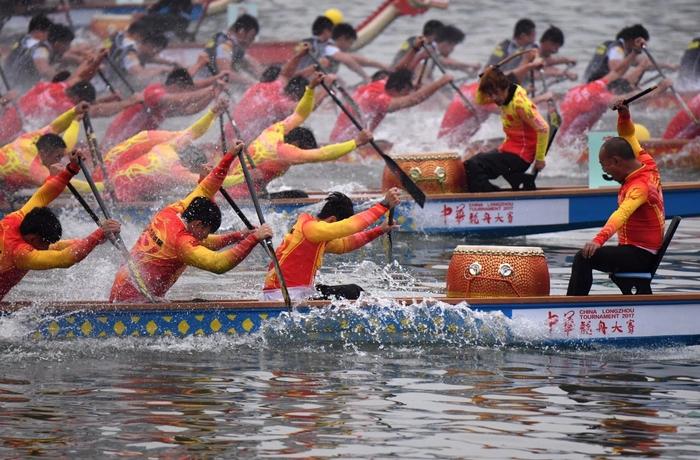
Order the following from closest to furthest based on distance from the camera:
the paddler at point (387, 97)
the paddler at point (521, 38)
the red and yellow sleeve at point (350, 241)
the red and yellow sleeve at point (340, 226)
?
the red and yellow sleeve at point (340, 226), the red and yellow sleeve at point (350, 241), the paddler at point (387, 97), the paddler at point (521, 38)

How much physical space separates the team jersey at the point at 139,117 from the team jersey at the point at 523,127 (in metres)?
5.21

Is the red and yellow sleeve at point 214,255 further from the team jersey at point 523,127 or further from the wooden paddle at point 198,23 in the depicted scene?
the wooden paddle at point 198,23

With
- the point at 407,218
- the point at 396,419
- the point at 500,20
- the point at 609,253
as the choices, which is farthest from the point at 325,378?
the point at 500,20

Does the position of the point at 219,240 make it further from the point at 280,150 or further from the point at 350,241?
the point at 280,150

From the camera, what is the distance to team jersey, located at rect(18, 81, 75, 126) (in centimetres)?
2072

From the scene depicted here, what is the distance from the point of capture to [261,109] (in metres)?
20.0

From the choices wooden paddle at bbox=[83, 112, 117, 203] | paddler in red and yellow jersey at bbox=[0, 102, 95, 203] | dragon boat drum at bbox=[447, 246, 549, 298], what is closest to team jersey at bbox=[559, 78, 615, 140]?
wooden paddle at bbox=[83, 112, 117, 203]

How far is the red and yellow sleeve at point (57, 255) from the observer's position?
1122 cm

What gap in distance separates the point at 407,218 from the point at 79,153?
212 inches

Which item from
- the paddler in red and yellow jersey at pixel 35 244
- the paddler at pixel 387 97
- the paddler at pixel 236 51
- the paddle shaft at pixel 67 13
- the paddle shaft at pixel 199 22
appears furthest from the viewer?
the paddle shaft at pixel 199 22

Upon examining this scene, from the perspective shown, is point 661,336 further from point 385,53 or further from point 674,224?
point 385,53

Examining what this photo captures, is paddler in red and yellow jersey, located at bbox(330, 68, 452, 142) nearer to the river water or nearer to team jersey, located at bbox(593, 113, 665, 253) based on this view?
the river water

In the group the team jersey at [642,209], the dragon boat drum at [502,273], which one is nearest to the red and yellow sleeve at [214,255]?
the dragon boat drum at [502,273]

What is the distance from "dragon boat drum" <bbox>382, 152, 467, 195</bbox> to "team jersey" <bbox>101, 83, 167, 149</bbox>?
4441mm
